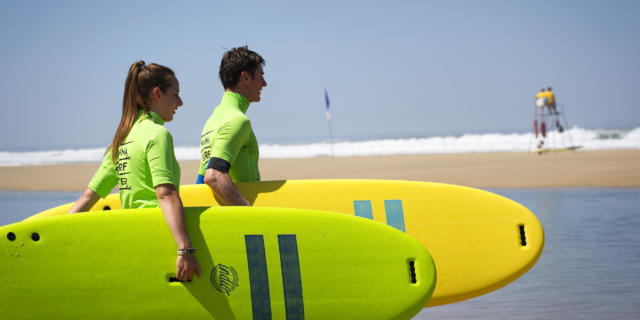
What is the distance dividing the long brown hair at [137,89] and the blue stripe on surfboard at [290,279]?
0.71 meters

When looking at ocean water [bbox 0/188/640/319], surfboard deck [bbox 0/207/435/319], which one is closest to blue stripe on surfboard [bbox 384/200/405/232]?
ocean water [bbox 0/188/640/319]

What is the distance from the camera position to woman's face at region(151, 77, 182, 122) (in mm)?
2284

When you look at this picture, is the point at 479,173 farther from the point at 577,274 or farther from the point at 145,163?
the point at 145,163

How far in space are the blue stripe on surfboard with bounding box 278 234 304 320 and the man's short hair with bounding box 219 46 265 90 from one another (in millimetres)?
889

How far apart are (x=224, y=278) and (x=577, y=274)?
2.59 meters

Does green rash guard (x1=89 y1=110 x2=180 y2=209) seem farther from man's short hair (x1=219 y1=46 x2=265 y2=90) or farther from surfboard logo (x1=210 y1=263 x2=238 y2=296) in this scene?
man's short hair (x1=219 y1=46 x2=265 y2=90)

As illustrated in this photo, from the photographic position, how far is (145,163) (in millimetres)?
2166

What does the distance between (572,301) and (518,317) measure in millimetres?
435

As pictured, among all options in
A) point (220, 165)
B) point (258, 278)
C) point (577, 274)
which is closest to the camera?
point (258, 278)

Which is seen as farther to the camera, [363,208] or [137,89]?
[363,208]

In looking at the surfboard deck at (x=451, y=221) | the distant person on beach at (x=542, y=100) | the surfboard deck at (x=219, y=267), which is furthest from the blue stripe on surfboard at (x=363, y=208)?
the distant person on beach at (x=542, y=100)

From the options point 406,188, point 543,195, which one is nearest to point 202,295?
point 406,188

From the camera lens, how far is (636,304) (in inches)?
131

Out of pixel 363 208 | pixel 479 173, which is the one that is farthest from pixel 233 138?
pixel 479 173
